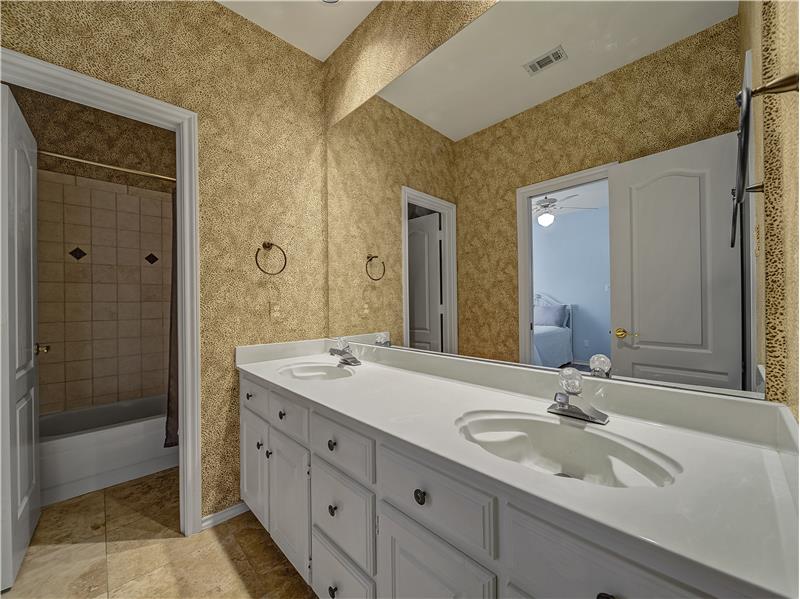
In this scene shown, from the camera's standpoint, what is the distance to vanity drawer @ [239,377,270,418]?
1559mm

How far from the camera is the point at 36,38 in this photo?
1318 mm

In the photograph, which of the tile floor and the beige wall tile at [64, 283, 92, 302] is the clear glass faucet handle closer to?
the tile floor

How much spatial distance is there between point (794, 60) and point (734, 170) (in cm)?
Answer: 29

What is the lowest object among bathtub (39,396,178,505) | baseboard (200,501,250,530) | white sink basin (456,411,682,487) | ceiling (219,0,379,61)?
baseboard (200,501,250,530)

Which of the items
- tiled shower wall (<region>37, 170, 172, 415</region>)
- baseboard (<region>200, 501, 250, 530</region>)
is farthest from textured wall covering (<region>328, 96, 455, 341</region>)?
tiled shower wall (<region>37, 170, 172, 415</region>)

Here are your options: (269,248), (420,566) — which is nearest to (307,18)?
(269,248)

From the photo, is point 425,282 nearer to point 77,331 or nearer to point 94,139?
point 94,139

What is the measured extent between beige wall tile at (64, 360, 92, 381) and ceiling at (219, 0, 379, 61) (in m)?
A: 2.63

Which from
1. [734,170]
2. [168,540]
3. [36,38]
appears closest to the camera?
[734,170]

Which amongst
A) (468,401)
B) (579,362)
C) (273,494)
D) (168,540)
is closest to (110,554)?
(168,540)

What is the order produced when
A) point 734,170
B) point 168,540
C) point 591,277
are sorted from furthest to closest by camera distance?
point 168,540, point 591,277, point 734,170

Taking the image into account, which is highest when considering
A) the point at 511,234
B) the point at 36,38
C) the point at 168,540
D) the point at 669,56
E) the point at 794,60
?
the point at 36,38

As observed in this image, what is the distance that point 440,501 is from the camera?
2.55ft

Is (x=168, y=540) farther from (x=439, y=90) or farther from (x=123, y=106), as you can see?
(x=439, y=90)
